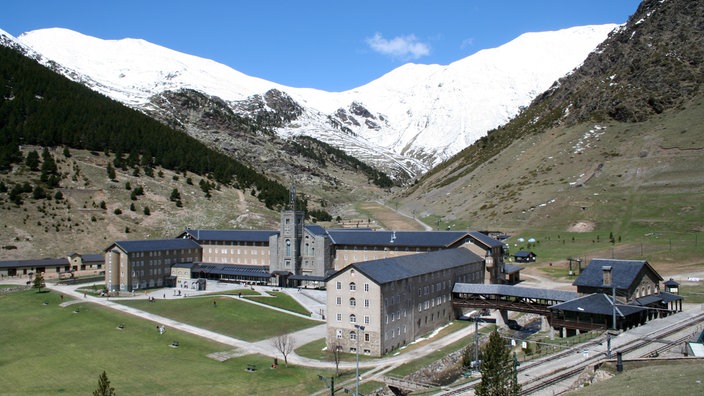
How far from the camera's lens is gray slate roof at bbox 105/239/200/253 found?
10088 cm

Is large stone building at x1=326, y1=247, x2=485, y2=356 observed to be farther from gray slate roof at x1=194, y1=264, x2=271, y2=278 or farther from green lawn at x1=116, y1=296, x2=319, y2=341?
gray slate roof at x1=194, y1=264, x2=271, y2=278

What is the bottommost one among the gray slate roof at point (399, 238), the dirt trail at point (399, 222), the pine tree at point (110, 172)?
the gray slate roof at point (399, 238)

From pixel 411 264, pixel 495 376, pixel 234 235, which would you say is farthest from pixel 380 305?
pixel 234 235

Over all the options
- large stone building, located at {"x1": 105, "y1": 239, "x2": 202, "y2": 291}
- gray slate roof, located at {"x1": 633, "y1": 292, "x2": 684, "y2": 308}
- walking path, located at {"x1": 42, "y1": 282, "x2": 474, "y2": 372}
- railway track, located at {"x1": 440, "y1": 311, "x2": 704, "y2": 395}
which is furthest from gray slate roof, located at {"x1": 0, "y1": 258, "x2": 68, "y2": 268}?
gray slate roof, located at {"x1": 633, "y1": 292, "x2": 684, "y2": 308}

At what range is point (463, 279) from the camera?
265 ft

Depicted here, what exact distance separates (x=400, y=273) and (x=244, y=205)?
11810 cm

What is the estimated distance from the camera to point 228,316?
76250 millimetres

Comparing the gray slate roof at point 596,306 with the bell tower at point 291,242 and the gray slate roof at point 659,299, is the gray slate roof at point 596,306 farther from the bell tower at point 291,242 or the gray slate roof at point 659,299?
the bell tower at point 291,242

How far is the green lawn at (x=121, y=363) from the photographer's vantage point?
49438 millimetres

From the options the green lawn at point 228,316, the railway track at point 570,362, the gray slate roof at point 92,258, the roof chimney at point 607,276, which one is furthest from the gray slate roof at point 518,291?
the gray slate roof at point 92,258

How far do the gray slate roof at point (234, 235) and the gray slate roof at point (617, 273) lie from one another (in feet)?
205

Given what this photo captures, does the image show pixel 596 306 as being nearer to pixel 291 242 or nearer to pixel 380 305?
pixel 380 305

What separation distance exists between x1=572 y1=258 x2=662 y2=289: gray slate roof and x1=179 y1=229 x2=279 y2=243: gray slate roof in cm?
6256

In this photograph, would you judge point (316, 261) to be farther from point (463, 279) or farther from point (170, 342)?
point (170, 342)
